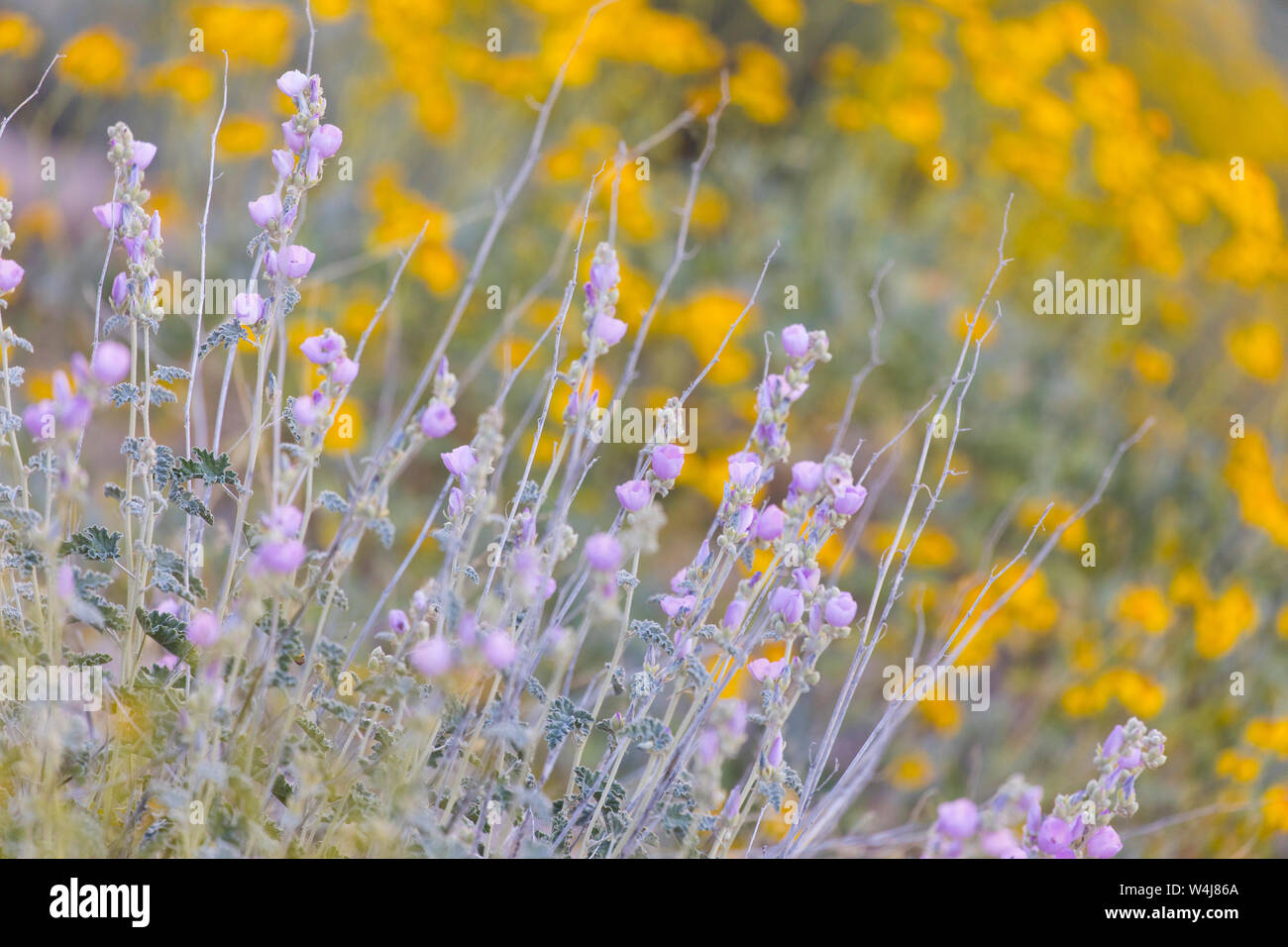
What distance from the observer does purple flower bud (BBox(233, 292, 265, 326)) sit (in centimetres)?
119

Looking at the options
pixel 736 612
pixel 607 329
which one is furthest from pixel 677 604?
pixel 607 329

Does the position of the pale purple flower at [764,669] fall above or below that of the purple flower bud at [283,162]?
below

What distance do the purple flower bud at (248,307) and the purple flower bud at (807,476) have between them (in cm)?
57

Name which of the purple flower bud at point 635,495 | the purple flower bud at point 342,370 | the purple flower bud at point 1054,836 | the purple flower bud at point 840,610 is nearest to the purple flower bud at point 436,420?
the purple flower bud at point 342,370

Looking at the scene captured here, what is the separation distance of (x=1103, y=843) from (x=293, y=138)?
1078mm

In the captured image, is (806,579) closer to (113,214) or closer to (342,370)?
(342,370)

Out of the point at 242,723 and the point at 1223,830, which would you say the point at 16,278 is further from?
the point at 1223,830

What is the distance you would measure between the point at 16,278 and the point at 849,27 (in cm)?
462

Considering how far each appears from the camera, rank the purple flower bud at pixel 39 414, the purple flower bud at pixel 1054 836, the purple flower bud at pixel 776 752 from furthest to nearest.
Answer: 1. the purple flower bud at pixel 776 752
2. the purple flower bud at pixel 1054 836
3. the purple flower bud at pixel 39 414

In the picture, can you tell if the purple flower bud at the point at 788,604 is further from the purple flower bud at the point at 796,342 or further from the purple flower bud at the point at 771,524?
the purple flower bud at the point at 796,342

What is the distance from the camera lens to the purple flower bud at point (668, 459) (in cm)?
120

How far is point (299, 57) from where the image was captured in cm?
483

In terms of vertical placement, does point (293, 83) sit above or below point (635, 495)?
above

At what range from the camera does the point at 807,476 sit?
115 centimetres
